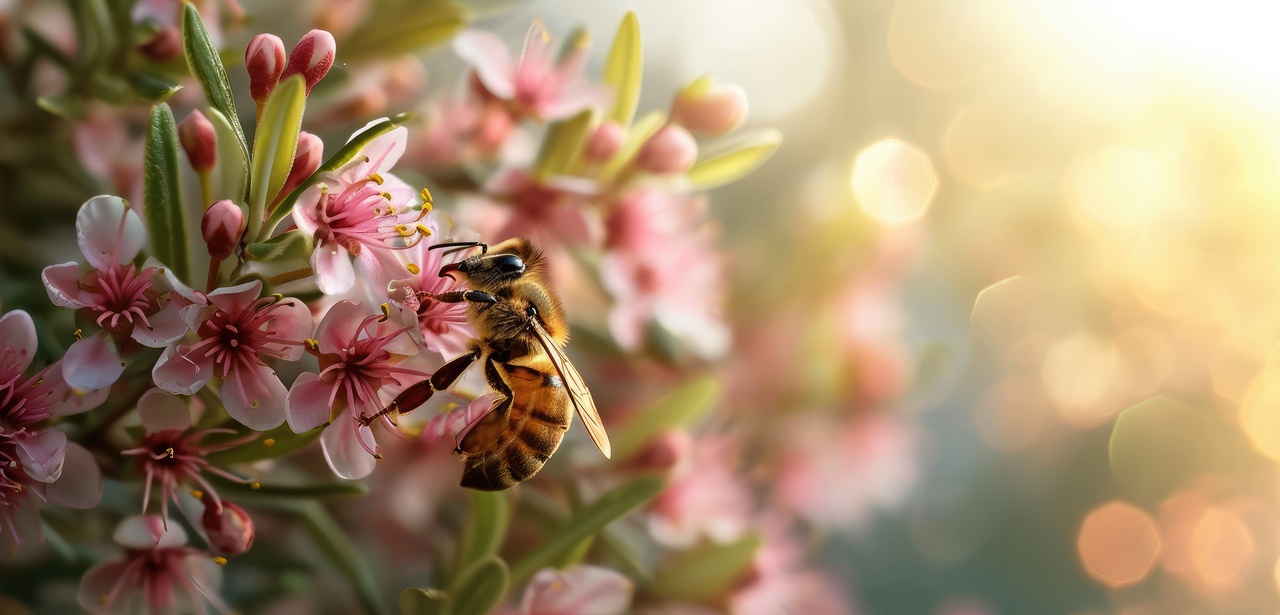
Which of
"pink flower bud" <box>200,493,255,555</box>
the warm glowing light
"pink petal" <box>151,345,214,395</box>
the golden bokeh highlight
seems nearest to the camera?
"pink petal" <box>151,345,214,395</box>

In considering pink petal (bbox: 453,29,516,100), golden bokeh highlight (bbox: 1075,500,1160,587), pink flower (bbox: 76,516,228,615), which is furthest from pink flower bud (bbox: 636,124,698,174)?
golden bokeh highlight (bbox: 1075,500,1160,587)

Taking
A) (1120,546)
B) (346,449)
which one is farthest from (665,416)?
(1120,546)

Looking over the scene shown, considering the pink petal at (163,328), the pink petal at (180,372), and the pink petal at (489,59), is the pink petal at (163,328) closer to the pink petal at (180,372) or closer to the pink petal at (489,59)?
the pink petal at (180,372)

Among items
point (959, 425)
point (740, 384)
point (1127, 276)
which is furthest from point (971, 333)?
point (740, 384)

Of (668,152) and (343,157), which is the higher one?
(343,157)

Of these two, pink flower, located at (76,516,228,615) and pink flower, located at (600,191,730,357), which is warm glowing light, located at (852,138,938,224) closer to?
pink flower, located at (600,191,730,357)

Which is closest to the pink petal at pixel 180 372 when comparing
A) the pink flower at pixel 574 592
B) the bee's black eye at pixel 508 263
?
the bee's black eye at pixel 508 263

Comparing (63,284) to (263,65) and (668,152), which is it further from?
(668,152)
